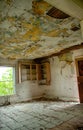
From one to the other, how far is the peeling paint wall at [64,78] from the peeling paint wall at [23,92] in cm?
56

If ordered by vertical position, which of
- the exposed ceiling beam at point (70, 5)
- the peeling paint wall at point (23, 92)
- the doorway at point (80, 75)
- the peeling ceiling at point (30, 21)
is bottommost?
the peeling paint wall at point (23, 92)

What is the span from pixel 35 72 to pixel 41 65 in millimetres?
521

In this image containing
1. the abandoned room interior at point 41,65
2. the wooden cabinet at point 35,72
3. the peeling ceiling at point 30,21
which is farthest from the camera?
the wooden cabinet at point 35,72

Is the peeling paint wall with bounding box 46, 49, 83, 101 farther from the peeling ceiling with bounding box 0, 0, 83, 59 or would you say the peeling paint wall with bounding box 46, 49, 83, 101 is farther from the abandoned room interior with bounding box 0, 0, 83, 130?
the peeling ceiling with bounding box 0, 0, 83, 59

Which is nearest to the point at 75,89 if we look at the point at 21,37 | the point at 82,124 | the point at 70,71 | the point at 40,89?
the point at 70,71

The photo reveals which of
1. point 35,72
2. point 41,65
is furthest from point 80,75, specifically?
point 35,72

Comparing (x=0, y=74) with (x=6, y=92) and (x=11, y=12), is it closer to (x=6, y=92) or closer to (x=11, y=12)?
(x=6, y=92)

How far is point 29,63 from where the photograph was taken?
627 centimetres

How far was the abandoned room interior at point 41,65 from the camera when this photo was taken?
80.2 inches

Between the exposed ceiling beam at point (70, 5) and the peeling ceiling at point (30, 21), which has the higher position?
the peeling ceiling at point (30, 21)

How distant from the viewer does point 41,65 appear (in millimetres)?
6637

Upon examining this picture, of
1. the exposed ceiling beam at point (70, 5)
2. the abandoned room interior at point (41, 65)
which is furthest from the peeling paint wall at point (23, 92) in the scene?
the exposed ceiling beam at point (70, 5)

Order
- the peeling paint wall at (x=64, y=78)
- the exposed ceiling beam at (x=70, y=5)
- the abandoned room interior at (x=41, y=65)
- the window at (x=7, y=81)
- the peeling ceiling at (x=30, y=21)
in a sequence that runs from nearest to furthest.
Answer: the exposed ceiling beam at (x=70, y=5), the peeling ceiling at (x=30, y=21), the abandoned room interior at (x=41, y=65), the peeling paint wall at (x=64, y=78), the window at (x=7, y=81)

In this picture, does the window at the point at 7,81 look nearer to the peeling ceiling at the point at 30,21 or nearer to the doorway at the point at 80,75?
the peeling ceiling at the point at 30,21
